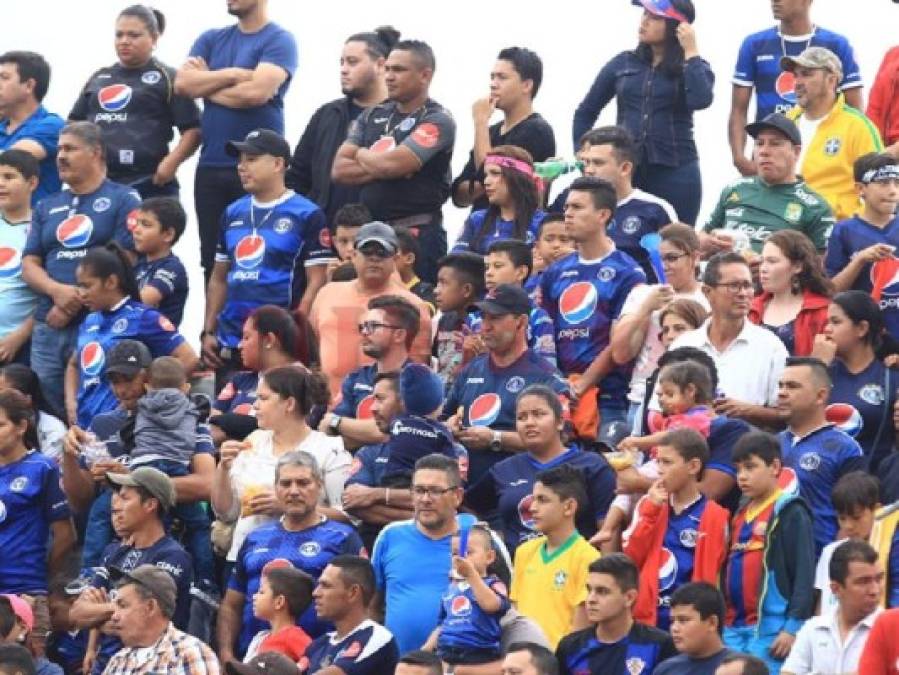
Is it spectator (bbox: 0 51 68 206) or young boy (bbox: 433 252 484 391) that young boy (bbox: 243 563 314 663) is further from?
spectator (bbox: 0 51 68 206)

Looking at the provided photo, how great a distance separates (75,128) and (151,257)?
36.2 inches

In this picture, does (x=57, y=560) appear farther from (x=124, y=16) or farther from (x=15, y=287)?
(x=124, y=16)

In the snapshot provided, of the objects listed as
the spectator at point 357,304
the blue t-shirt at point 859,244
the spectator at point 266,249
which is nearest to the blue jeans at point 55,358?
the spectator at point 266,249

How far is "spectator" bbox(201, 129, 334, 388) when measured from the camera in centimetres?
1641

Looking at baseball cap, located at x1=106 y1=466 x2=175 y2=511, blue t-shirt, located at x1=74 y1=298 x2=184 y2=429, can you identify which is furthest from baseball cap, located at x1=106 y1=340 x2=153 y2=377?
baseball cap, located at x1=106 y1=466 x2=175 y2=511

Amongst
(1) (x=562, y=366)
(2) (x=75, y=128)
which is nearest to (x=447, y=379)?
(1) (x=562, y=366)

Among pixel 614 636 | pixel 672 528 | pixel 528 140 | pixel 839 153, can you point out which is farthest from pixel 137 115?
pixel 614 636

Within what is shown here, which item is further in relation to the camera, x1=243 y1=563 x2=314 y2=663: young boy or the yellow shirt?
the yellow shirt

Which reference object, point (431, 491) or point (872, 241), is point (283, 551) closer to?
point (431, 491)

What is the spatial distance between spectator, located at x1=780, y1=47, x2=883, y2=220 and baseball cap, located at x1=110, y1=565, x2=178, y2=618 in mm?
5023

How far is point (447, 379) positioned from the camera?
49.9ft

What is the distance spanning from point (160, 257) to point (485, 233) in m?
1.99

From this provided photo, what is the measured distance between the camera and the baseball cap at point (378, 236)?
15.4 meters

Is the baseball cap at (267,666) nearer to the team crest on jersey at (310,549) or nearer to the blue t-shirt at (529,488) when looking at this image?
the team crest on jersey at (310,549)
